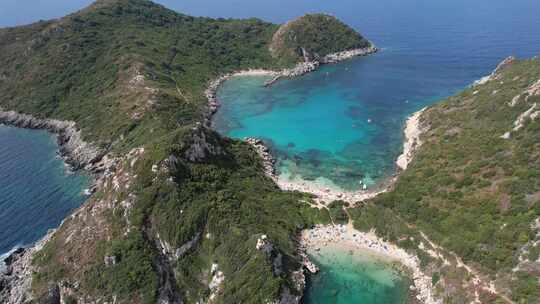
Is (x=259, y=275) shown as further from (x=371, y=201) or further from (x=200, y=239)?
(x=371, y=201)

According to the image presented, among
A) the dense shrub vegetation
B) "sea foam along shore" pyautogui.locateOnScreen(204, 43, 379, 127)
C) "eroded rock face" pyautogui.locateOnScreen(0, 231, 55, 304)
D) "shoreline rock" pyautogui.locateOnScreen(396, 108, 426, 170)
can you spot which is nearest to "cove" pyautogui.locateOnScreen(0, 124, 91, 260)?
"eroded rock face" pyautogui.locateOnScreen(0, 231, 55, 304)

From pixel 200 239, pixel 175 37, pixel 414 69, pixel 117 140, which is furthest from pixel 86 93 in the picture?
pixel 414 69

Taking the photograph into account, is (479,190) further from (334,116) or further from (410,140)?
(334,116)

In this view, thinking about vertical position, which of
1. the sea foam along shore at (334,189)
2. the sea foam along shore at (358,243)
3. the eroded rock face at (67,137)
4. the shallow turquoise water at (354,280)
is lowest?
the shallow turquoise water at (354,280)

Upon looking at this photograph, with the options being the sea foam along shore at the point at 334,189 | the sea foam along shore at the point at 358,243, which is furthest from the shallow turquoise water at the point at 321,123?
the sea foam along shore at the point at 358,243

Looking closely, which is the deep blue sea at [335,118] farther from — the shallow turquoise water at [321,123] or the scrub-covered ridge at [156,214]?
the scrub-covered ridge at [156,214]

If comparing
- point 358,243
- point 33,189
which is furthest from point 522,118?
point 33,189
